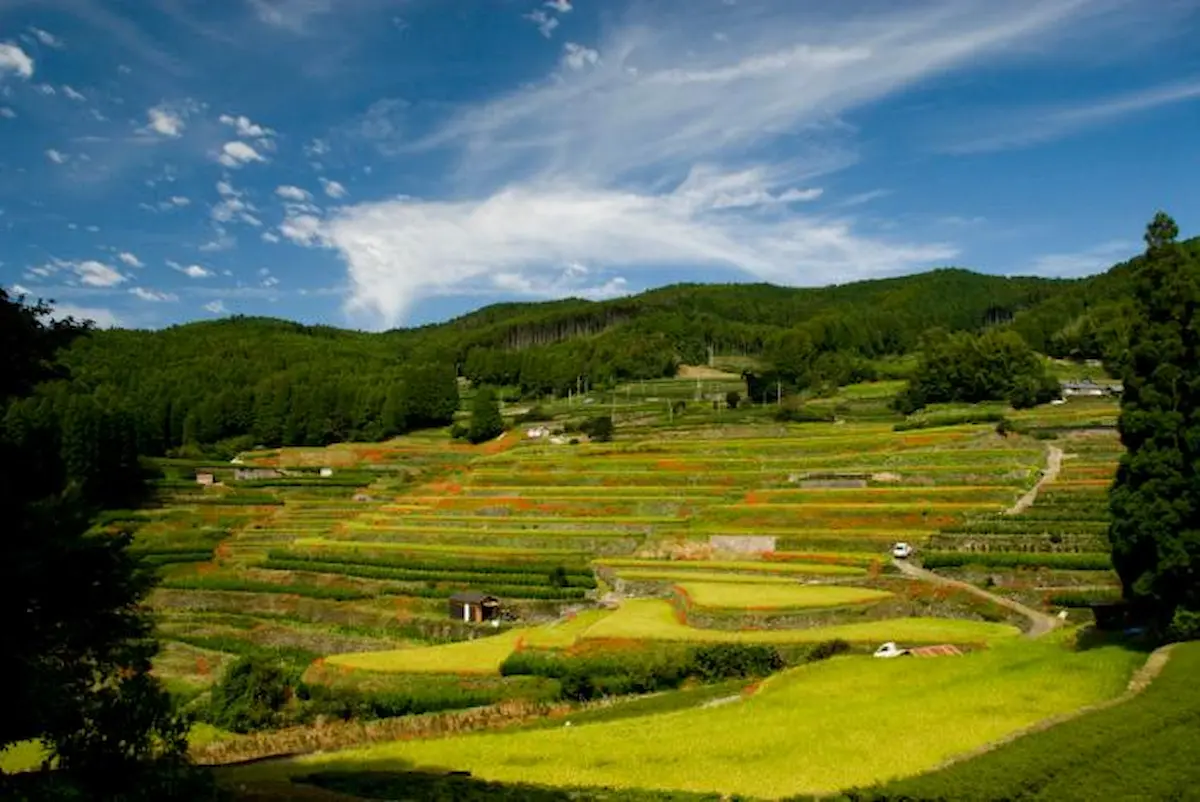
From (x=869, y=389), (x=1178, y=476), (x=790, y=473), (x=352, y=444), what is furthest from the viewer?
(x=869, y=389)

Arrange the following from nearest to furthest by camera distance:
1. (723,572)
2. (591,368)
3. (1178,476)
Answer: (1178,476) < (723,572) < (591,368)

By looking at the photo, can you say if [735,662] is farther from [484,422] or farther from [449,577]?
[484,422]

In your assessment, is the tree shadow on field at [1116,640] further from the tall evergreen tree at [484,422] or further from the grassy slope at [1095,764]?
the tall evergreen tree at [484,422]

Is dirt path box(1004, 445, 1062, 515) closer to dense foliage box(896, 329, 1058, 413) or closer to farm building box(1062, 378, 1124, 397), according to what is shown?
dense foliage box(896, 329, 1058, 413)

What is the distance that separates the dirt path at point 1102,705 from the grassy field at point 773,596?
17.4 metres

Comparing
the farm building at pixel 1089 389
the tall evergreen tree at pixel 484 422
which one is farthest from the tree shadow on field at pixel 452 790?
the farm building at pixel 1089 389

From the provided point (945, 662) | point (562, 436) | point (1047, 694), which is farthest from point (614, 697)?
point (562, 436)

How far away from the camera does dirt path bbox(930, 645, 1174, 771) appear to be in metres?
17.6

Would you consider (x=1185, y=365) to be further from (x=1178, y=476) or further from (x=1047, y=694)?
(x=1047, y=694)

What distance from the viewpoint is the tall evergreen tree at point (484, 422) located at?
11194 cm

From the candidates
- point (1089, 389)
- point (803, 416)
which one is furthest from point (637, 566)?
point (1089, 389)

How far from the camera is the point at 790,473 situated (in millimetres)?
70938

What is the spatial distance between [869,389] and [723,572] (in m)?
85.6

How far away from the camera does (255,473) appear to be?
99188mm
